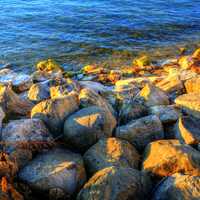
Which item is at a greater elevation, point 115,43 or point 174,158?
point 174,158

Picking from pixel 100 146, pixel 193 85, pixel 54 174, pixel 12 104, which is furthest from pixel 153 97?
pixel 54 174

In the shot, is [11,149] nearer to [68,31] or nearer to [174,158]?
[174,158]

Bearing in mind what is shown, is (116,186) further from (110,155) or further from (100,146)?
(100,146)

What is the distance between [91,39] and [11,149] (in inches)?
433

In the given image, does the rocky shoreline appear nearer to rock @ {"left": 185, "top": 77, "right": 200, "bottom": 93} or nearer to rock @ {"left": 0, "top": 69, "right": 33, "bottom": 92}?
rock @ {"left": 185, "top": 77, "right": 200, "bottom": 93}

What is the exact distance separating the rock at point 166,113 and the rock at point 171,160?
4.40 feet

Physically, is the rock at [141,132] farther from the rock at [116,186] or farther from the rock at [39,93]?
the rock at [39,93]

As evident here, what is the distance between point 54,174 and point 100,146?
0.94 metres

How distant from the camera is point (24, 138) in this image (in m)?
6.30

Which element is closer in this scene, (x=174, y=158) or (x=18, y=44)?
(x=174, y=158)

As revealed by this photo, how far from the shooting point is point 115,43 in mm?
16094

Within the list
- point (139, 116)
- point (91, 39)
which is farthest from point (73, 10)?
point (139, 116)

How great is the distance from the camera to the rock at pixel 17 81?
11.0 m

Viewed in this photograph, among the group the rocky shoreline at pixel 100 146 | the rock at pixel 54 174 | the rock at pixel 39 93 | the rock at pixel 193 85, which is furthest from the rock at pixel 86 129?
the rock at pixel 193 85
